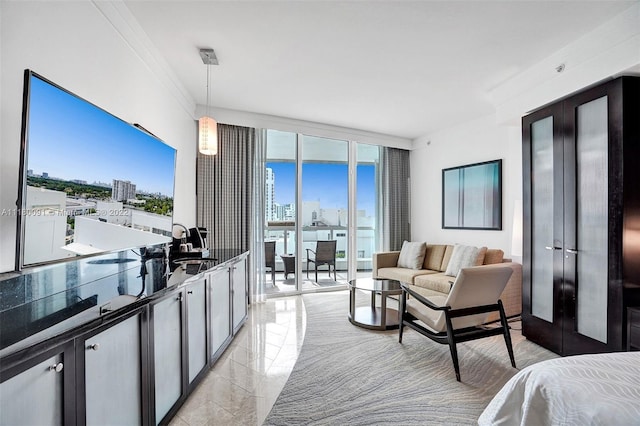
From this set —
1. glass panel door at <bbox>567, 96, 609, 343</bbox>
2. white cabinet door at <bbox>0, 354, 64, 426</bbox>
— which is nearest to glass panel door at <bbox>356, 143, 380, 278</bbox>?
glass panel door at <bbox>567, 96, 609, 343</bbox>

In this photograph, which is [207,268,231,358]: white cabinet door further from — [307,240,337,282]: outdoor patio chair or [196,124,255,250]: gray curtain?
[307,240,337,282]: outdoor patio chair

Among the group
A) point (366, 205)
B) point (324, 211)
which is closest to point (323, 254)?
point (324, 211)

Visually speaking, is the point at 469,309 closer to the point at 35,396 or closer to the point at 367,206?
the point at 35,396

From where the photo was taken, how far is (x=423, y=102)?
3857mm

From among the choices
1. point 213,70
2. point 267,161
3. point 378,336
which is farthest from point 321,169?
point 378,336

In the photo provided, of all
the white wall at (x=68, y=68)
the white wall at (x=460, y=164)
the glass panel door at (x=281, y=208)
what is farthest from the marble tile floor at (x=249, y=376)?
the white wall at (x=460, y=164)

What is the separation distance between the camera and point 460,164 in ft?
15.6

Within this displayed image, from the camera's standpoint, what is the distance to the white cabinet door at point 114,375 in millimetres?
1100

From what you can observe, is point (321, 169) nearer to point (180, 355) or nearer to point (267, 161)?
point (267, 161)

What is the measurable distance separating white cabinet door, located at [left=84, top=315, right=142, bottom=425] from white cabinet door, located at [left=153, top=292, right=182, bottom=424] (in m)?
0.17

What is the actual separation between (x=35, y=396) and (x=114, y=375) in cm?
39

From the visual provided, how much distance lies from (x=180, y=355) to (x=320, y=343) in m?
1.49

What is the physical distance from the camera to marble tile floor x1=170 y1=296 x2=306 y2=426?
1.89 metres

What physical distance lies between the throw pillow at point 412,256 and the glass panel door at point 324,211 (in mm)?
1000
